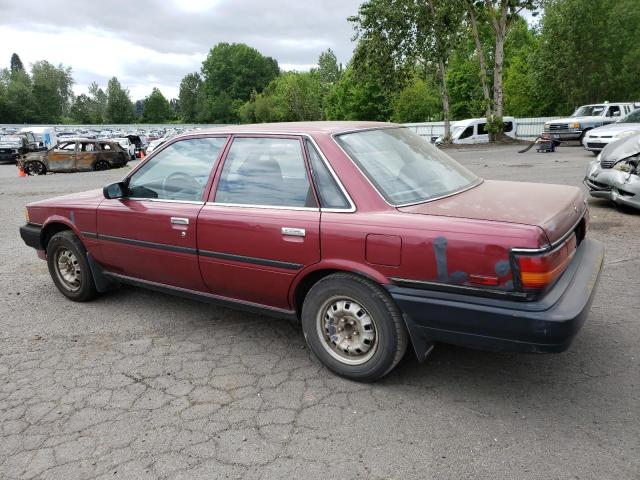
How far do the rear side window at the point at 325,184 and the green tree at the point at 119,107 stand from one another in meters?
100.0

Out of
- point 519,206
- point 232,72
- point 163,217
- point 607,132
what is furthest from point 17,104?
point 519,206

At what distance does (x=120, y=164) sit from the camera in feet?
74.6

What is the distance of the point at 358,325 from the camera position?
322cm

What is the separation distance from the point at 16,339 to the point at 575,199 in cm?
430

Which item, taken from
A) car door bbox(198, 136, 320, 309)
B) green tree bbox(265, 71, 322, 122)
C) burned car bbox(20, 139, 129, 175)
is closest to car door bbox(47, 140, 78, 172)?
burned car bbox(20, 139, 129, 175)

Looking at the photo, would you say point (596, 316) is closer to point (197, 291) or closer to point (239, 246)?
point (239, 246)

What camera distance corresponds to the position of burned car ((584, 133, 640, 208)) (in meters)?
7.64

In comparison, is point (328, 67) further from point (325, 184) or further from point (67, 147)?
point (325, 184)

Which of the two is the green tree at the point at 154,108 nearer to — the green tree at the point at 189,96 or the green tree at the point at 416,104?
the green tree at the point at 189,96

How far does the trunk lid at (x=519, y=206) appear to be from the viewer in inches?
113

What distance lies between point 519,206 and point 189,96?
118 meters

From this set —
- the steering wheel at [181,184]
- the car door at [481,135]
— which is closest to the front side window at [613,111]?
the car door at [481,135]

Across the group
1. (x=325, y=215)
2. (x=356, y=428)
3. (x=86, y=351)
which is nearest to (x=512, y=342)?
(x=356, y=428)

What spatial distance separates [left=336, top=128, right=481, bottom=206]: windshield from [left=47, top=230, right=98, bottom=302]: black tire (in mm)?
2731
